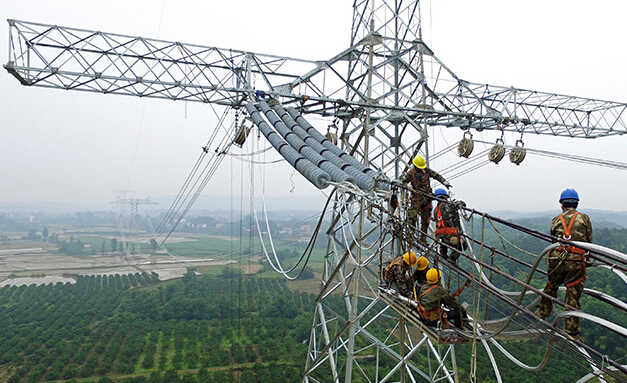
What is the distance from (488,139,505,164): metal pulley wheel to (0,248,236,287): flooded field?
78.6 metres

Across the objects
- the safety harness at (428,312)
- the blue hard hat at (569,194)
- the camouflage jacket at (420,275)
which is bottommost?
the safety harness at (428,312)

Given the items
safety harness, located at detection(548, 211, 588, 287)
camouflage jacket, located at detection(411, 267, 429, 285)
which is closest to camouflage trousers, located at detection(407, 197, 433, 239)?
camouflage jacket, located at detection(411, 267, 429, 285)

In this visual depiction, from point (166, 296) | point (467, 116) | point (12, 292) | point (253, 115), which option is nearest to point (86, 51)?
point (253, 115)

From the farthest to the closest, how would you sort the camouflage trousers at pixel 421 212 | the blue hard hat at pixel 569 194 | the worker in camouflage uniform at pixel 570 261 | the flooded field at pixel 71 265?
the flooded field at pixel 71 265 < the camouflage trousers at pixel 421 212 < the blue hard hat at pixel 569 194 < the worker in camouflage uniform at pixel 570 261

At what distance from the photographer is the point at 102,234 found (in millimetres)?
Result: 148125

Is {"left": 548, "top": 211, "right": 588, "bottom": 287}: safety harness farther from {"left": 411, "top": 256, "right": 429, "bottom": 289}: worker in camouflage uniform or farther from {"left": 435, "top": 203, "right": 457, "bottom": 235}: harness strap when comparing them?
{"left": 411, "top": 256, "right": 429, "bottom": 289}: worker in camouflage uniform

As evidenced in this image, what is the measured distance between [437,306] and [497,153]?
830 centimetres

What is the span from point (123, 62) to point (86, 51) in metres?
0.79

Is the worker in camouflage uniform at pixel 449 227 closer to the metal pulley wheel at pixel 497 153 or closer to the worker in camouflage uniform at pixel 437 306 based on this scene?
the worker in camouflage uniform at pixel 437 306

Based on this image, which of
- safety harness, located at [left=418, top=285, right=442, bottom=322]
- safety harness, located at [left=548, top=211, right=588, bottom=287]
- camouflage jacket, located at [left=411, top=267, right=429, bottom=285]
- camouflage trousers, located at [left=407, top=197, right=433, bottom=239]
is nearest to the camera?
safety harness, located at [left=548, top=211, right=588, bottom=287]

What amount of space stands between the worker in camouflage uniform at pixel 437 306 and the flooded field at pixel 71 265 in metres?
82.6

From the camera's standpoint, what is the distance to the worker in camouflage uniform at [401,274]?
21.8ft

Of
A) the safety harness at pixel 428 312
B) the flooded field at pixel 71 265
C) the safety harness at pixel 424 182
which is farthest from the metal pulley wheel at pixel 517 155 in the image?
the flooded field at pixel 71 265

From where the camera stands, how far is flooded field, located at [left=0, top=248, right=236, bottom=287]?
80.9 meters
